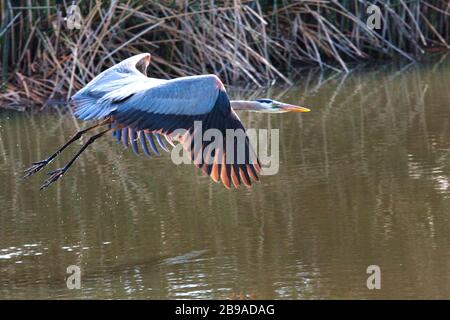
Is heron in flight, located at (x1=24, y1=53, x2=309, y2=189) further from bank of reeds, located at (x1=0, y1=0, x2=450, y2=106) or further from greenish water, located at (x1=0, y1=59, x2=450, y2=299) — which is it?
bank of reeds, located at (x1=0, y1=0, x2=450, y2=106)

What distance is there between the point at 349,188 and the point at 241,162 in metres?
1.73

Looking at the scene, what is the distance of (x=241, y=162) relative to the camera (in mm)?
6930

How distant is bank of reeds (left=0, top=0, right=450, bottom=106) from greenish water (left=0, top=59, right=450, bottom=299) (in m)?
2.08

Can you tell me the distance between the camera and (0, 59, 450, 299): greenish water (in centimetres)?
645

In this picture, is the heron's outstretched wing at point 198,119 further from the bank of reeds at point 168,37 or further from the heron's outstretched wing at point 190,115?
the bank of reeds at point 168,37

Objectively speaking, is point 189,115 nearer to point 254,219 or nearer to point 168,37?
A: point 254,219

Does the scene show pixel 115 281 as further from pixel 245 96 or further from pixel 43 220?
pixel 245 96

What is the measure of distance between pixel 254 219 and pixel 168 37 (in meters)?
6.69

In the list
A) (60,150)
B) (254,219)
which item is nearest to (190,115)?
(254,219)

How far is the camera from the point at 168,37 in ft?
46.2

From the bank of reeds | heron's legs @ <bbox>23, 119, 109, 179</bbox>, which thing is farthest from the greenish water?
the bank of reeds

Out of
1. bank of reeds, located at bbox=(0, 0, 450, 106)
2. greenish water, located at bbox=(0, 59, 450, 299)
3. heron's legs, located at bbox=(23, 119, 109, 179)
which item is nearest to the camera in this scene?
greenish water, located at bbox=(0, 59, 450, 299)

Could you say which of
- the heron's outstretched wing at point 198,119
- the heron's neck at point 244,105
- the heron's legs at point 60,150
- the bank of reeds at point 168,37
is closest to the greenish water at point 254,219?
the heron's legs at point 60,150

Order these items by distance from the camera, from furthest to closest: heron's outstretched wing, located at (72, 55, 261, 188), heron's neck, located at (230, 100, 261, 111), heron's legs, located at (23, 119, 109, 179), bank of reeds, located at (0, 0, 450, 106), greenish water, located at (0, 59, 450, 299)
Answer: bank of reeds, located at (0, 0, 450, 106) → heron's neck, located at (230, 100, 261, 111) → heron's legs, located at (23, 119, 109, 179) → heron's outstretched wing, located at (72, 55, 261, 188) → greenish water, located at (0, 59, 450, 299)
